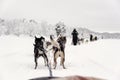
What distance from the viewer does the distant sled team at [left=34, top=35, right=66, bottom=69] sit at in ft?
1.80

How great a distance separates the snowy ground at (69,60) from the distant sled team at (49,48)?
1 centimetres

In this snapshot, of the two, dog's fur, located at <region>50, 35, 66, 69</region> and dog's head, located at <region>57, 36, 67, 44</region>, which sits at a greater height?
dog's head, located at <region>57, 36, 67, 44</region>

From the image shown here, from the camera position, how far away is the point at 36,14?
0.60 m

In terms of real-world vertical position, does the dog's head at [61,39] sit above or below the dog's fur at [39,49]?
above

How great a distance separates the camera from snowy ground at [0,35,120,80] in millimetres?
475

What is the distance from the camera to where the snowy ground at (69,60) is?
47 centimetres

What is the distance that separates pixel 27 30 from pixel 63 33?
7 cm

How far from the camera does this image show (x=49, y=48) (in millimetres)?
557

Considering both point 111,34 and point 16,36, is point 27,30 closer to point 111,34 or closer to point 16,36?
point 16,36

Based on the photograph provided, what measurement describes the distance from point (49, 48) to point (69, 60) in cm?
5

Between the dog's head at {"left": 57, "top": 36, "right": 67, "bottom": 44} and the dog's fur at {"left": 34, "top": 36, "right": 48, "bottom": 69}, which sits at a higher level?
the dog's head at {"left": 57, "top": 36, "right": 67, "bottom": 44}

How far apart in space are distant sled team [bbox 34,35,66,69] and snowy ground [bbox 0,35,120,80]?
11mm

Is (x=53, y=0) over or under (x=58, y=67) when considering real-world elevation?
over

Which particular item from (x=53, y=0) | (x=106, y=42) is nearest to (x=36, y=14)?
(x=53, y=0)
